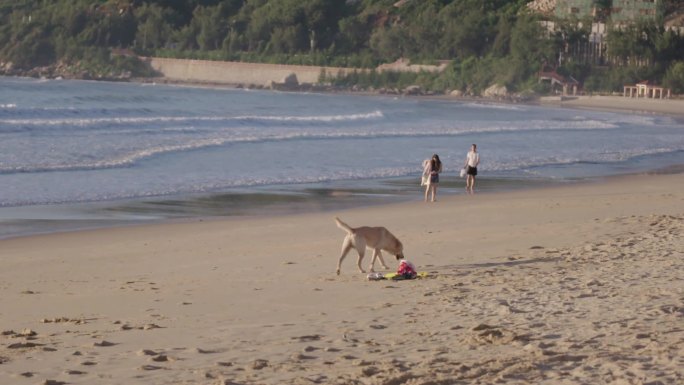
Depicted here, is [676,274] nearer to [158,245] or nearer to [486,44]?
[158,245]

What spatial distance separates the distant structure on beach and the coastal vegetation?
642 mm

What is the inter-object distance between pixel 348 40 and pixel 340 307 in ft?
318

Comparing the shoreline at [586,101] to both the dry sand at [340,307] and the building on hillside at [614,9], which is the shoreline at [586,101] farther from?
the dry sand at [340,307]

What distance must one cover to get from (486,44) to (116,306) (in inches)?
3390

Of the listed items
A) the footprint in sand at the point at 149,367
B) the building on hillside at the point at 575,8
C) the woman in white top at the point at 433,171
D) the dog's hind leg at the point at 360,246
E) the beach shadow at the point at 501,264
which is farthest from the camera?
the building on hillside at the point at 575,8

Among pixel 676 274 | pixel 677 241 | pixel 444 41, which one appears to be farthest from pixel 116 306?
pixel 444 41

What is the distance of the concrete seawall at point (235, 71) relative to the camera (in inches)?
3816

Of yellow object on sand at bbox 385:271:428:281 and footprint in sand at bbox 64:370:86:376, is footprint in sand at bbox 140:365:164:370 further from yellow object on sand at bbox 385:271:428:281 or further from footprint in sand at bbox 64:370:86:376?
yellow object on sand at bbox 385:271:428:281

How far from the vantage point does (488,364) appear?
7734 millimetres

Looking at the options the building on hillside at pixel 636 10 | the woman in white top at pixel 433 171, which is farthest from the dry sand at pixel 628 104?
the woman in white top at pixel 433 171

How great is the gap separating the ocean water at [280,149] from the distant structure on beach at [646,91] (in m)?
20.1

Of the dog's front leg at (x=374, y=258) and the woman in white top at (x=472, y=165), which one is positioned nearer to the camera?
the dog's front leg at (x=374, y=258)

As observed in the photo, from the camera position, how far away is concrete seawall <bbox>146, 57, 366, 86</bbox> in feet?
318

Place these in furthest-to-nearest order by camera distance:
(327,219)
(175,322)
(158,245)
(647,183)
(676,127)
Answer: (676,127), (647,183), (327,219), (158,245), (175,322)
